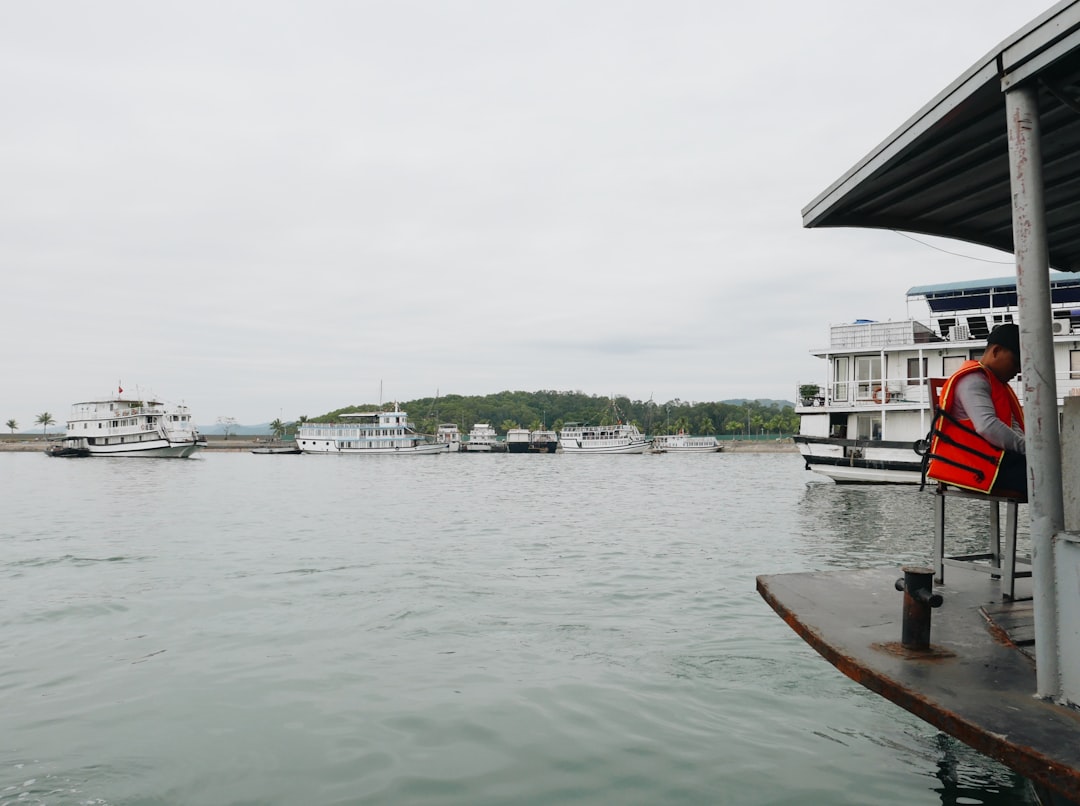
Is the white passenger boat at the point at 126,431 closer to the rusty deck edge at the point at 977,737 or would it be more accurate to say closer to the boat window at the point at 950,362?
the boat window at the point at 950,362

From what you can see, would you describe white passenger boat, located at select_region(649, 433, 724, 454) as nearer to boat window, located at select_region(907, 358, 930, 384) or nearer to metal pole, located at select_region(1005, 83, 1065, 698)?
boat window, located at select_region(907, 358, 930, 384)

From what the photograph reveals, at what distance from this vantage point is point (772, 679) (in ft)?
21.5

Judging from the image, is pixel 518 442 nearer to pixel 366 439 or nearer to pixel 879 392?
pixel 366 439

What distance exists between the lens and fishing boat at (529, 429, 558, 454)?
120m

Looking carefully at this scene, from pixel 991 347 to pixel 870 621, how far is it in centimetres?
178

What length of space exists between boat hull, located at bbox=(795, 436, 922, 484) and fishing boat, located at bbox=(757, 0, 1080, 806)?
28.0 metres

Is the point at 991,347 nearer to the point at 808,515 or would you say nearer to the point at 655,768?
the point at 655,768

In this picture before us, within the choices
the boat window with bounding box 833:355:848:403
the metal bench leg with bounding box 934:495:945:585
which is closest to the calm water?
the metal bench leg with bounding box 934:495:945:585

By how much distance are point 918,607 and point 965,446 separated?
108 centimetres

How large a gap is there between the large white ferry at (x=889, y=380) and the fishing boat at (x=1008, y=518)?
92.4ft

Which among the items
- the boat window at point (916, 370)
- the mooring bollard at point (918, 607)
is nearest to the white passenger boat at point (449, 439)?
the boat window at point (916, 370)

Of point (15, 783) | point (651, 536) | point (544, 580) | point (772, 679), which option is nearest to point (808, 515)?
point (651, 536)

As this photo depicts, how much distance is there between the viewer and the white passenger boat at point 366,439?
104m

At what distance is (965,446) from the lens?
4.33 m
